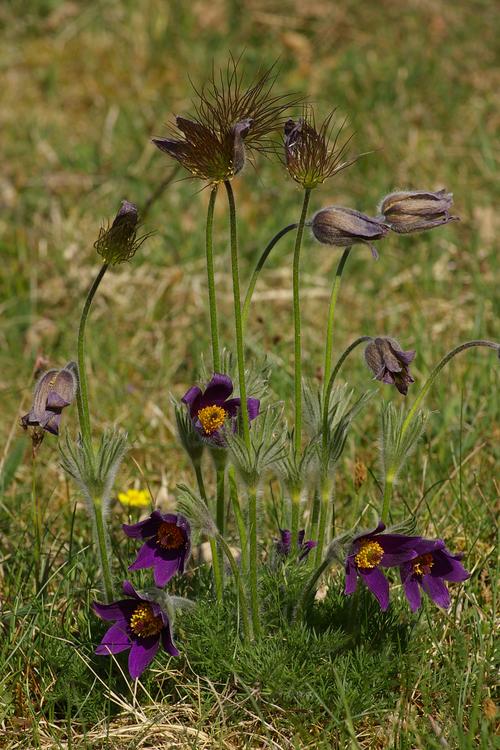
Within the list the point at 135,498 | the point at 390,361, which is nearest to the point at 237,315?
the point at 390,361

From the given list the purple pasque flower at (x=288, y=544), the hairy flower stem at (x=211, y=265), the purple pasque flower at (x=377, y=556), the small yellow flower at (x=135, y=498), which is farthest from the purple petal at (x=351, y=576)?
the small yellow flower at (x=135, y=498)

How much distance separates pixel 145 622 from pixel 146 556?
0.15 metres

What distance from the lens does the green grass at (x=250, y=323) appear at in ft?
7.41

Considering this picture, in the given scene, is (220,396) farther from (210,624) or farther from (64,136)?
(64,136)

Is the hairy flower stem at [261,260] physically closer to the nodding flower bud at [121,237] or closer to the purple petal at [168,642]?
the nodding flower bud at [121,237]

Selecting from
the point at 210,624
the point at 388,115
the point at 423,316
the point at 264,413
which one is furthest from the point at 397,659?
the point at 388,115

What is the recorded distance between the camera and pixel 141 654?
217 cm

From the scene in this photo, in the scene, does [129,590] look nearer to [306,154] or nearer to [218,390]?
[218,390]

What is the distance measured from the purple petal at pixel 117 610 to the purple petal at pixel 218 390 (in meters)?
0.49

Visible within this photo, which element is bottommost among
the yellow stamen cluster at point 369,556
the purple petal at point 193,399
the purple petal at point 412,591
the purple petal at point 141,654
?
the purple petal at point 141,654

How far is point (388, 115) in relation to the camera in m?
5.54

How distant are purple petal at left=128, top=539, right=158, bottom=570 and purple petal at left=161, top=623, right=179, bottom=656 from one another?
15 centimetres

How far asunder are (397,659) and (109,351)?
7.22 ft

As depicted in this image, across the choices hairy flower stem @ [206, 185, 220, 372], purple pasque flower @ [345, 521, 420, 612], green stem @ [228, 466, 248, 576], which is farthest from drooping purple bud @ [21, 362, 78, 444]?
purple pasque flower @ [345, 521, 420, 612]
